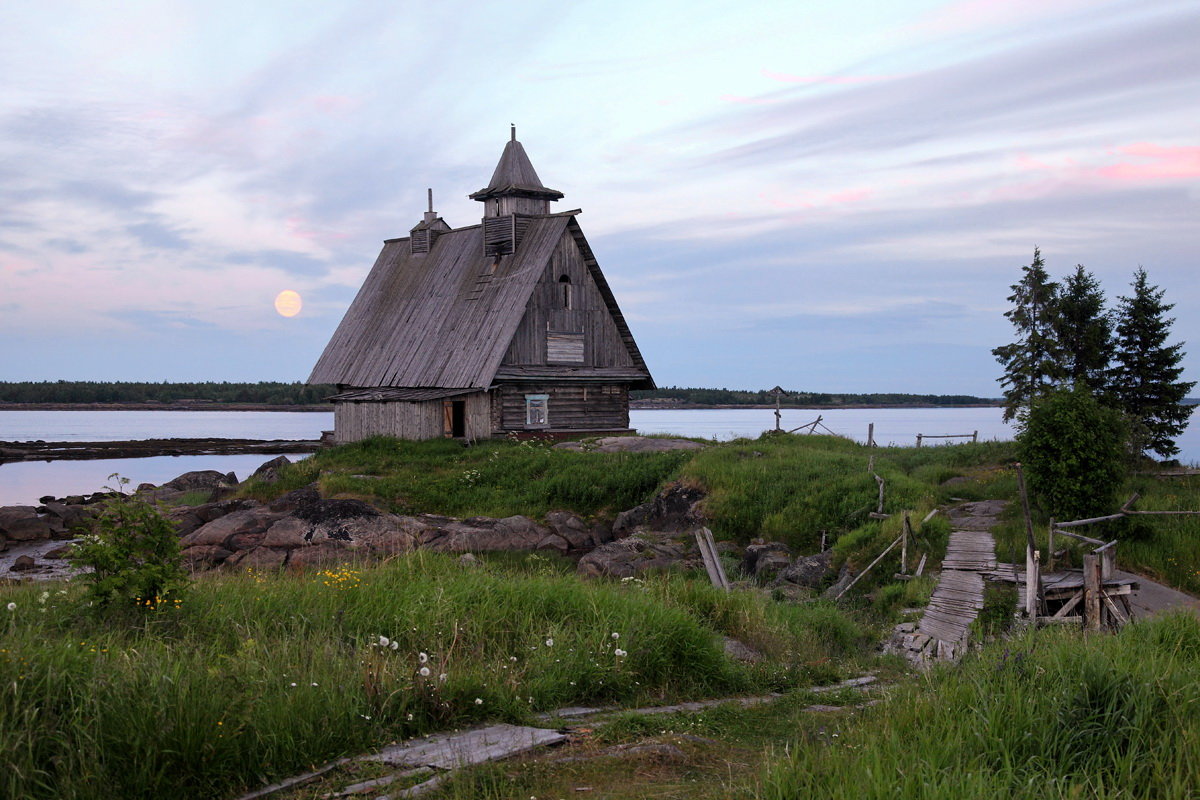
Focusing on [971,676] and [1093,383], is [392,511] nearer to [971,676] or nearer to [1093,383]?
[971,676]

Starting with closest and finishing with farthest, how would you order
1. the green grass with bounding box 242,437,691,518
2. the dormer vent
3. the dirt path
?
the dirt path → the green grass with bounding box 242,437,691,518 → the dormer vent

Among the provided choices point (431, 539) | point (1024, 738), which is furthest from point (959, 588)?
point (431, 539)

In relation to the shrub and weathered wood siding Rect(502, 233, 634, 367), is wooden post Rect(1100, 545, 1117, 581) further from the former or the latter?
weathered wood siding Rect(502, 233, 634, 367)

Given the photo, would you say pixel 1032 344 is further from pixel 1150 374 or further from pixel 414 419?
pixel 414 419

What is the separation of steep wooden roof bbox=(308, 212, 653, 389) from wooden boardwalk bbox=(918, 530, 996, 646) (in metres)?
19.4

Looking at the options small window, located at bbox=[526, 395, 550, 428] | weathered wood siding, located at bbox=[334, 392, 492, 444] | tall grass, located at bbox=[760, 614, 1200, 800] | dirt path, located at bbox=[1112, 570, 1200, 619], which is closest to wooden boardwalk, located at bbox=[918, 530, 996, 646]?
dirt path, located at bbox=[1112, 570, 1200, 619]

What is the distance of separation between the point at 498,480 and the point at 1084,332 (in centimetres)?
2658

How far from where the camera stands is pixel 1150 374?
119 feet

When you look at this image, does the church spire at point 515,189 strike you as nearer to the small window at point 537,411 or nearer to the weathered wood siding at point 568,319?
the weathered wood siding at point 568,319

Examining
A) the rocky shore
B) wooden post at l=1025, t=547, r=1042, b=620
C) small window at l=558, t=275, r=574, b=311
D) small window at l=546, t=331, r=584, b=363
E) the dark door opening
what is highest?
small window at l=558, t=275, r=574, b=311

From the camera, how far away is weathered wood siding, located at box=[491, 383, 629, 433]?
33688 millimetres

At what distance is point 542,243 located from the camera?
1391 inches

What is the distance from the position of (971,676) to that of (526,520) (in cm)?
1783

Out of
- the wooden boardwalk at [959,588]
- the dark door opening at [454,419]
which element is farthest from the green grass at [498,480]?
the wooden boardwalk at [959,588]
